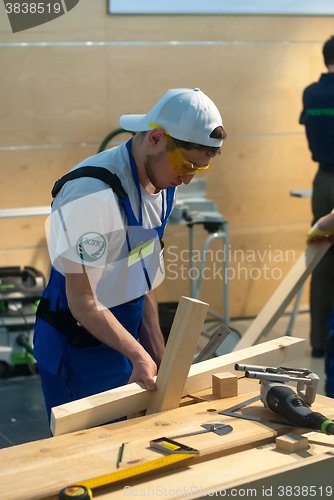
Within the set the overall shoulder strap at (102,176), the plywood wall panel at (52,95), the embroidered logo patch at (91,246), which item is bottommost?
the embroidered logo patch at (91,246)

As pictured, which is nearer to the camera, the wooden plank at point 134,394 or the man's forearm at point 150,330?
the wooden plank at point 134,394

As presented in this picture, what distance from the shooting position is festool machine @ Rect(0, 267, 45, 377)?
336 cm

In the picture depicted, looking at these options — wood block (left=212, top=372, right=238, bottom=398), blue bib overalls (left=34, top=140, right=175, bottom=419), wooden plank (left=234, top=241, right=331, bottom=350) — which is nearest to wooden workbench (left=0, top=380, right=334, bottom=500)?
wood block (left=212, top=372, right=238, bottom=398)

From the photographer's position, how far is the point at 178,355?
118 cm

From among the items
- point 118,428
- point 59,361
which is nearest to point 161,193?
point 59,361

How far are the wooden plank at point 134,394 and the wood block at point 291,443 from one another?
314 millimetres

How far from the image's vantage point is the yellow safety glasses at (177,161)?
1404 millimetres

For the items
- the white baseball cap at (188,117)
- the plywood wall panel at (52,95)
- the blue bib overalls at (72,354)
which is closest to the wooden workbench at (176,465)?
the blue bib overalls at (72,354)

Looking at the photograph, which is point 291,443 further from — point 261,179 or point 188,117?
point 261,179

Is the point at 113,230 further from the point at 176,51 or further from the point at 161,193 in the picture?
the point at 176,51

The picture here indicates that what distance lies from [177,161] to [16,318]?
226cm

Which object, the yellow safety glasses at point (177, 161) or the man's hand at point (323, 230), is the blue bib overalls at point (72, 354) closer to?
the yellow safety glasses at point (177, 161)

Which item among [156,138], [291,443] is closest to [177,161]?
[156,138]

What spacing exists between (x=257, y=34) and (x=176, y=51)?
0.66 metres
